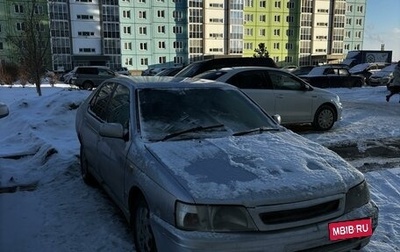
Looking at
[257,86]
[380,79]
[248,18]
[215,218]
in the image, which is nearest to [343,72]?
[380,79]

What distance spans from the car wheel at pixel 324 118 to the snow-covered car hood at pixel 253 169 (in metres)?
6.20

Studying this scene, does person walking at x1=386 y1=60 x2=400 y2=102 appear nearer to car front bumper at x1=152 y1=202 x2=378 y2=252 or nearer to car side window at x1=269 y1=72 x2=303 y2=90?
car side window at x1=269 y1=72 x2=303 y2=90

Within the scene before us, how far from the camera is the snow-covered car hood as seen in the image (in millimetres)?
2711

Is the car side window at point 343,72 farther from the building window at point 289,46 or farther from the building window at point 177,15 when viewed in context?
the building window at point 289,46

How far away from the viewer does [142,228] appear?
3.29 meters

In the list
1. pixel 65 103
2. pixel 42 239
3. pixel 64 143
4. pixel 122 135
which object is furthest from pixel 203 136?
pixel 65 103

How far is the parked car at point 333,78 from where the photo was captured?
2345cm

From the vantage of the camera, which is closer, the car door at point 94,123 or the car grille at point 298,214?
the car grille at point 298,214

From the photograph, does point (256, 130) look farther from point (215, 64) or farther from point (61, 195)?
point (215, 64)

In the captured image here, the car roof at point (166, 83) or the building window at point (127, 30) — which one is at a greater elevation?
the building window at point (127, 30)

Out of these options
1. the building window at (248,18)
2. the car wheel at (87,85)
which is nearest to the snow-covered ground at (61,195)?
the car wheel at (87,85)

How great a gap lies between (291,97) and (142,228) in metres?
6.70

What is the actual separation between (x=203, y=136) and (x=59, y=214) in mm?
2006

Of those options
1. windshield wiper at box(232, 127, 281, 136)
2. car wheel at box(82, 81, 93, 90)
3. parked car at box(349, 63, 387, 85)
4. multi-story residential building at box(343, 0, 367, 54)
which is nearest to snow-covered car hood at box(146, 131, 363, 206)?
windshield wiper at box(232, 127, 281, 136)
